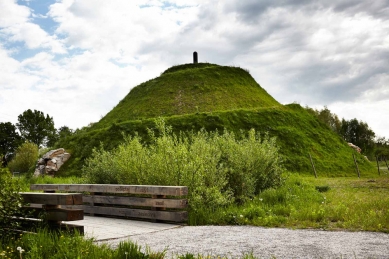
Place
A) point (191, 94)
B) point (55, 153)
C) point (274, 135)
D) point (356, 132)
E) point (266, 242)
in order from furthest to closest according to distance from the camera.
Result: 1. point (356, 132)
2. point (191, 94)
3. point (274, 135)
4. point (55, 153)
5. point (266, 242)

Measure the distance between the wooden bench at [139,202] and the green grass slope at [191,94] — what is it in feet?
92.9

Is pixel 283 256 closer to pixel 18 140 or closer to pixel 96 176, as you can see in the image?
pixel 96 176

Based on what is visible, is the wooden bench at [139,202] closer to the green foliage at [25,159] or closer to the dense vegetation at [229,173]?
the dense vegetation at [229,173]

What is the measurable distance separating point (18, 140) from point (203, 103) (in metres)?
52.3

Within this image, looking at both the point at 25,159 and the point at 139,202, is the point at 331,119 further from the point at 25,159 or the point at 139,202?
the point at 139,202

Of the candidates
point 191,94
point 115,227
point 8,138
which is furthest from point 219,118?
point 8,138

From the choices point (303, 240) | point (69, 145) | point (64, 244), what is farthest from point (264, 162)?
point (69, 145)

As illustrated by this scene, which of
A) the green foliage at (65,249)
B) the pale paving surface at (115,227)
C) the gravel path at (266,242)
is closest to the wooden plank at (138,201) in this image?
the pale paving surface at (115,227)

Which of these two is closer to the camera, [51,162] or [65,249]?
[65,249]

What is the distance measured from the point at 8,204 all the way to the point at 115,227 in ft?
9.53

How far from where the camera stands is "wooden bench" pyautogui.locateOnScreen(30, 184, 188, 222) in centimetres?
953

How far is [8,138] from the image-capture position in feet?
262

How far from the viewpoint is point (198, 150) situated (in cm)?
1243

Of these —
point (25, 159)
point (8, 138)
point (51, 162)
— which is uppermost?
point (8, 138)
